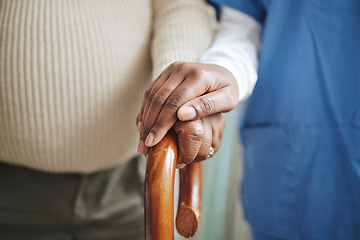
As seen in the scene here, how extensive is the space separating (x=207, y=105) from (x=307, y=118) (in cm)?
29

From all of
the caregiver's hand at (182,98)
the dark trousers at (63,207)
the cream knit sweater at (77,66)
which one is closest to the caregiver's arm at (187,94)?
the caregiver's hand at (182,98)

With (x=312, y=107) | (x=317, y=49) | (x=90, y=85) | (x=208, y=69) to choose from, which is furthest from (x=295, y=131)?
(x=90, y=85)

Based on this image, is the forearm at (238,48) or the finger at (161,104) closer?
the finger at (161,104)

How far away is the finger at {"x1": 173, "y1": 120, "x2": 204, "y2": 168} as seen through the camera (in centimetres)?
30

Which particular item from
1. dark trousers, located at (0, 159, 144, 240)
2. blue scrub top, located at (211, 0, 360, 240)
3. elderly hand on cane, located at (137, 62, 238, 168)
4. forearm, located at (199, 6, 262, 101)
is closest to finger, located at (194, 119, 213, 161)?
elderly hand on cane, located at (137, 62, 238, 168)

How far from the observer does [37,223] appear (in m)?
0.60

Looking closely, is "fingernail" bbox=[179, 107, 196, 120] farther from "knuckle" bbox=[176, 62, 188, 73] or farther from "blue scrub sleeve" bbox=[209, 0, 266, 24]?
"blue scrub sleeve" bbox=[209, 0, 266, 24]

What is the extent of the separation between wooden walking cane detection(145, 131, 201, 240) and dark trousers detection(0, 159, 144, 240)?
37 cm

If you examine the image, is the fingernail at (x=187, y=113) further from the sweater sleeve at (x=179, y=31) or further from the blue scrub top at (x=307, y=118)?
the blue scrub top at (x=307, y=118)

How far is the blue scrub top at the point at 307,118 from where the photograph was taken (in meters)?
0.49

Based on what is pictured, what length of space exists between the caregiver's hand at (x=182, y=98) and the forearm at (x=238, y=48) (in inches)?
2.9

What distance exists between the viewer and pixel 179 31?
0.48 m

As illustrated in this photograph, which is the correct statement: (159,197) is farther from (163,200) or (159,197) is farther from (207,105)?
(207,105)

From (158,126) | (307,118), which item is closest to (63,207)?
(158,126)
